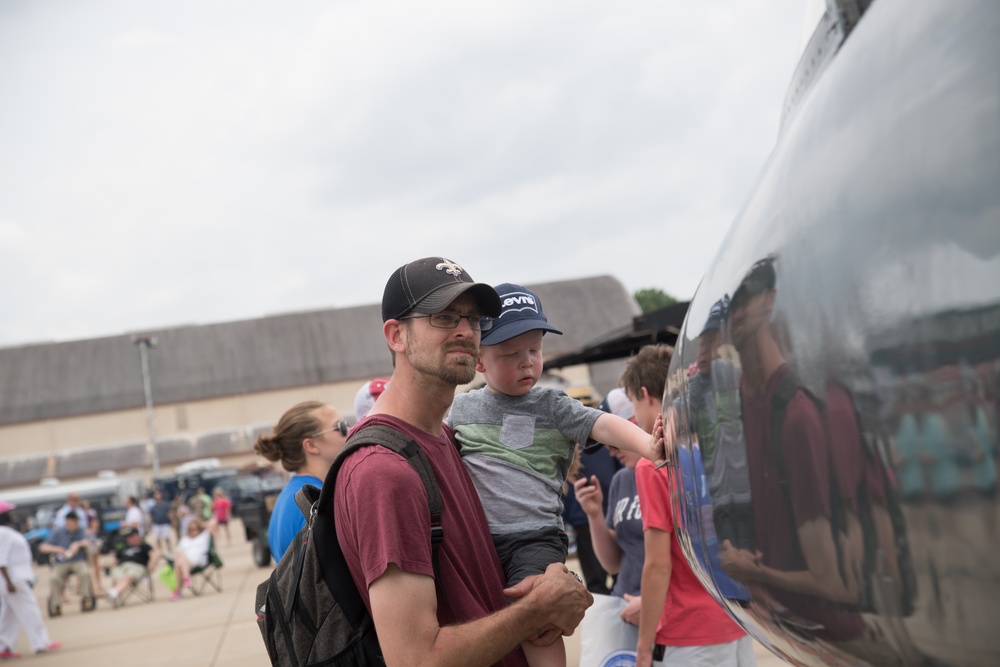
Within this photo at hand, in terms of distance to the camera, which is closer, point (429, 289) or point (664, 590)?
point (429, 289)

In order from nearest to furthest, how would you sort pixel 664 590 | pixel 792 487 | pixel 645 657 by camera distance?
pixel 792 487, pixel 664 590, pixel 645 657

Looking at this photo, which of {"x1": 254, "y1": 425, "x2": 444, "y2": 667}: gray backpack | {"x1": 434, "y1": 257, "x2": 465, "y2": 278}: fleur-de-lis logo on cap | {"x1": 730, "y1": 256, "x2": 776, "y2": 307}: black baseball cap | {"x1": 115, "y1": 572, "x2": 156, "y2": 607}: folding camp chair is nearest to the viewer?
{"x1": 730, "y1": 256, "x2": 776, "y2": 307}: black baseball cap

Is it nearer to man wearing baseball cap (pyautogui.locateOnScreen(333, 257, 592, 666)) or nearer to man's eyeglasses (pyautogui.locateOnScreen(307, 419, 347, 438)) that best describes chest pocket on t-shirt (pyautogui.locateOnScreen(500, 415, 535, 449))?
man wearing baseball cap (pyautogui.locateOnScreen(333, 257, 592, 666))

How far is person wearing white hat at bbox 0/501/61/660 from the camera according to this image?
10.2 m

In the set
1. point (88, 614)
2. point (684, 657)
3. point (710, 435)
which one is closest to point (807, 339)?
point (710, 435)

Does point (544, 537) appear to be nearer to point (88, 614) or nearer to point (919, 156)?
point (919, 156)

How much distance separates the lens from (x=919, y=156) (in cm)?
92

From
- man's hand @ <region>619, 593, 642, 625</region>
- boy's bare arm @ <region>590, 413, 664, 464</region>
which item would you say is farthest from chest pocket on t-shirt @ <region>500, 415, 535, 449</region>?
man's hand @ <region>619, 593, 642, 625</region>

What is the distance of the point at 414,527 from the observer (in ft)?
6.05

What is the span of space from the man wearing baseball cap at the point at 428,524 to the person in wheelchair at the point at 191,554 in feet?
45.9

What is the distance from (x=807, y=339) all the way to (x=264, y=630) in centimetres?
150

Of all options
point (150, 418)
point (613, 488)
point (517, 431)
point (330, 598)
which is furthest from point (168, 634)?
point (150, 418)

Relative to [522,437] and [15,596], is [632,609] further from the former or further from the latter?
[15,596]

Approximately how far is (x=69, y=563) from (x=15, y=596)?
451 centimetres
